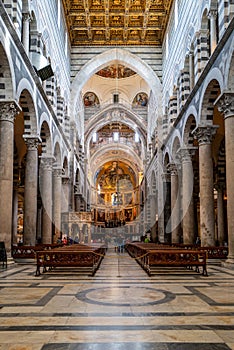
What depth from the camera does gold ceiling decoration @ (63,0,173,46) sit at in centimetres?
2764

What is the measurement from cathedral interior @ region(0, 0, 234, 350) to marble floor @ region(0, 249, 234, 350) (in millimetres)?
24

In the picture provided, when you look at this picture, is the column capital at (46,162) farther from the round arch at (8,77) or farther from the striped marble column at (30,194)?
the round arch at (8,77)

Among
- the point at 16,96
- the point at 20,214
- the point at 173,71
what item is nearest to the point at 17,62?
the point at 16,96

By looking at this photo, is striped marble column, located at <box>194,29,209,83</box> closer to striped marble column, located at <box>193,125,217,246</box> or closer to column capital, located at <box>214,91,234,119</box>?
striped marble column, located at <box>193,125,217,246</box>

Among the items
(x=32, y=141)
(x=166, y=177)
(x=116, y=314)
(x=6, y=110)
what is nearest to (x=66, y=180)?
(x=166, y=177)

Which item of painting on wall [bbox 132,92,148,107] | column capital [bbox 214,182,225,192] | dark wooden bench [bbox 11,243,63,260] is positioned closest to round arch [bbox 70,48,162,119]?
column capital [bbox 214,182,225,192]

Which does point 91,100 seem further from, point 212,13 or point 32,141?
point 212,13

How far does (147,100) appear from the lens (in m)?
43.0

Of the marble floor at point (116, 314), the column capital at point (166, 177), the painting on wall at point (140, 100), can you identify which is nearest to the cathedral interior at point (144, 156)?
the marble floor at point (116, 314)

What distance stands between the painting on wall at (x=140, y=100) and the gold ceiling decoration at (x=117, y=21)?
1078 centimetres

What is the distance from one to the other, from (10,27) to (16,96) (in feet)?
7.72

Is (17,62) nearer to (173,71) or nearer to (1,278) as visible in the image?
(1,278)

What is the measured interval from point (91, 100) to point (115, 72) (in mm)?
4407

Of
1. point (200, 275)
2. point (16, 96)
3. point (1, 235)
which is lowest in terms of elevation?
point (200, 275)
